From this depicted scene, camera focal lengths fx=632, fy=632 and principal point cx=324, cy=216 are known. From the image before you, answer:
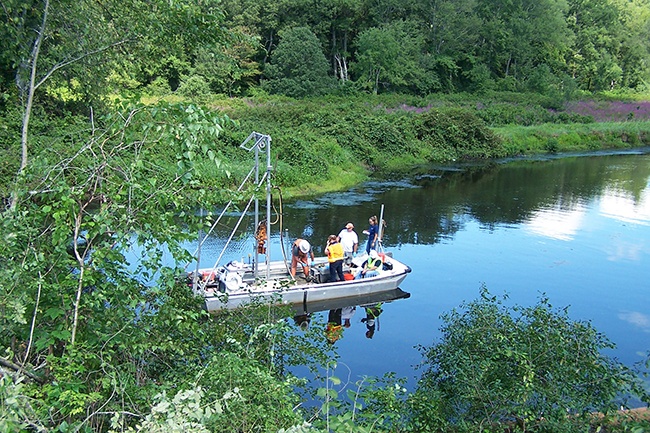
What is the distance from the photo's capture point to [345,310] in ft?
54.4

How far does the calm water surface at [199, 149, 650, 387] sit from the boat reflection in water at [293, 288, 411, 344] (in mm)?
217

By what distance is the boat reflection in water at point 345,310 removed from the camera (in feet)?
50.7

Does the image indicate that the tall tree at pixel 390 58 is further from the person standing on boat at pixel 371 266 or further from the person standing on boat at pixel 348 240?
the person standing on boat at pixel 371 266

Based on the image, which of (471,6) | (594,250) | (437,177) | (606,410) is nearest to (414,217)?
(594,250)

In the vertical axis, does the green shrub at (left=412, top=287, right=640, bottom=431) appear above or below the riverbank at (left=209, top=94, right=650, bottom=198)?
below

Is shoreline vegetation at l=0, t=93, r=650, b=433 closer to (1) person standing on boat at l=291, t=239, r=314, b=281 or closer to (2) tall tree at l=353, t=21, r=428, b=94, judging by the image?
(1) person standing on boat at l=291, t=239, r=314, b=281

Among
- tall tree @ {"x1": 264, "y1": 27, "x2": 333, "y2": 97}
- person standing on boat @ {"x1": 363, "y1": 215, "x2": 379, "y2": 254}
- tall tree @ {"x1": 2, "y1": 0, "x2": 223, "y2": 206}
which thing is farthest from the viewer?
tall tree @ {"x1": 264, "y1": 27, "x2": 333, "y2": 97}

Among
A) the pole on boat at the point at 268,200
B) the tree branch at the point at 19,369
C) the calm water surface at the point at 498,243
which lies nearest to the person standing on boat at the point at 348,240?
the calm water surface at the point at 498,243

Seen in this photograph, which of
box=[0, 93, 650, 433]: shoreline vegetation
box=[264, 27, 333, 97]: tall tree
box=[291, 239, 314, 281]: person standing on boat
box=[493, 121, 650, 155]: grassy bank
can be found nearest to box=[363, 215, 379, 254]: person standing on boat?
box=[291, 239, 314, 281]: person standing on boat

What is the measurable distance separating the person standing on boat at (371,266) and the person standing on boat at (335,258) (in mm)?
685

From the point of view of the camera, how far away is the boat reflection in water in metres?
15.5

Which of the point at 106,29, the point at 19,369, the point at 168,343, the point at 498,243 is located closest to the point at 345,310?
the point at 498,243

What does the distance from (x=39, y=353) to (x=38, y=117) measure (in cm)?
1995

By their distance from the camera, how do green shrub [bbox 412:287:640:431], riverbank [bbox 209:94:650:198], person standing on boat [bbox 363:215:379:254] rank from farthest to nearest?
1. riverbank [bbox 209:94:650:198]
2. person standing on boat [bbox 363:215:379:254]
3. green shrub [bbox 412:287:640:431]
